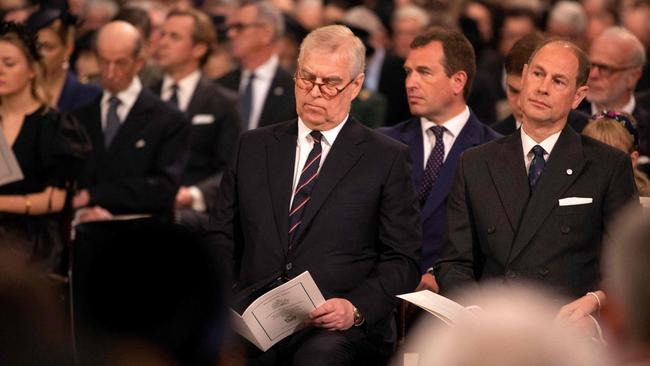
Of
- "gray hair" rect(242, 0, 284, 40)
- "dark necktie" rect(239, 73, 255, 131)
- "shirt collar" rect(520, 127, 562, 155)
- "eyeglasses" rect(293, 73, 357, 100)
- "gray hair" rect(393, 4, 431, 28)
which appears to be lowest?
"dark necktie" rect(239, 73, 255, 131)

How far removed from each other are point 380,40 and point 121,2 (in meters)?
2.53

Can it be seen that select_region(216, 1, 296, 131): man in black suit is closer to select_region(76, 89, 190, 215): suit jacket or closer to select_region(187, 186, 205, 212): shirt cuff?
select_region(187, 186, 205, 212): shirt cuff

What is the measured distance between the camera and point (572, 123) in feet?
19.5

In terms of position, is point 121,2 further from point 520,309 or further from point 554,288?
point 520,309

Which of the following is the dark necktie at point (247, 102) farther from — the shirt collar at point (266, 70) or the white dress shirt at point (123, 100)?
the white dress shirt at point (123, 100)

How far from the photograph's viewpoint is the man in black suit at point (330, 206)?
15.8 ft

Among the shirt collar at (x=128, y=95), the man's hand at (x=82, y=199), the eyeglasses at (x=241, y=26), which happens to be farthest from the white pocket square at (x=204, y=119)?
the eyeglasses at (x=241, y=26)

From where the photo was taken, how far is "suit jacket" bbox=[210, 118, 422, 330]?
4.80 m

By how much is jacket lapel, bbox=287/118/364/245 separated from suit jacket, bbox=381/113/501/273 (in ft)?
2.47

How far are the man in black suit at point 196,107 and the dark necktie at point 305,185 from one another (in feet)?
7.99

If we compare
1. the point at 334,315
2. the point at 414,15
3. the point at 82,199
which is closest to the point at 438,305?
the point at 334,315

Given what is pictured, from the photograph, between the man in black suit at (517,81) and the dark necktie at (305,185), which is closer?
the dark necktie at (305,185)

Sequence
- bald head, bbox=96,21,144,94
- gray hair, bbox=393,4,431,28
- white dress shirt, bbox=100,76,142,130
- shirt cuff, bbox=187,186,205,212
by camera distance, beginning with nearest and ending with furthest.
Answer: white dress shirt, bbox=100,76,142,130 → bald head, bbox=96,21,144,94 → shirt cuff, bbox=187,186,205,212 → gray hair, bbox=393,4,431,28

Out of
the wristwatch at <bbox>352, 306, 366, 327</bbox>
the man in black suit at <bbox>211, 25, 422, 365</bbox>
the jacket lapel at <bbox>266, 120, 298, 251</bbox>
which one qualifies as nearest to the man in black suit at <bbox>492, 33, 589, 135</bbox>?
the man in black suit at <bbox>211, 25, 422, 365</bbox>
